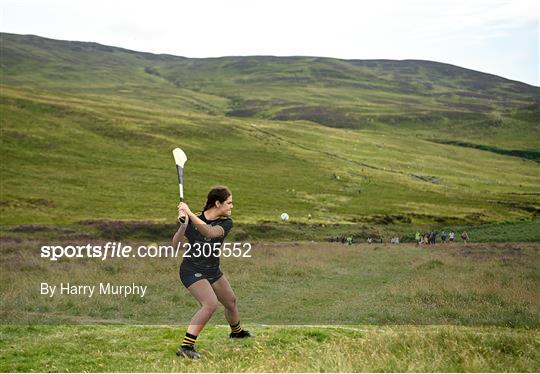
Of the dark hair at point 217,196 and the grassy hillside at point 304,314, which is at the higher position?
the dark hair at point 217,196

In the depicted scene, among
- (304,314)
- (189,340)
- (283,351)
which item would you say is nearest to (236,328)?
(283,351)

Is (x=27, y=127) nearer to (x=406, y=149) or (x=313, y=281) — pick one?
(x=406, y=149)

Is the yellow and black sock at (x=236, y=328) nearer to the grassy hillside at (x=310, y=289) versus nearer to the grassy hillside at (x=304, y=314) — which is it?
the grassy hillside at (x=304, y=314)

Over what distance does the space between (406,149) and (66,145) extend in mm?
72221

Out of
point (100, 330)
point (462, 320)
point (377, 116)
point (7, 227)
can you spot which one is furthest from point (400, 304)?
point (377, 116)

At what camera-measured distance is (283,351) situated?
1177 cm

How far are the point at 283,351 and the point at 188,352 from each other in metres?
1.88

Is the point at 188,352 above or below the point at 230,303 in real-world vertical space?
below

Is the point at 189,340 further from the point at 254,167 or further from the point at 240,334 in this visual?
the point at 254,167

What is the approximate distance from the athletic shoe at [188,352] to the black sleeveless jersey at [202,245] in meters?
1.56

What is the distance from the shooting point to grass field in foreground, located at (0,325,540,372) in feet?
32.5

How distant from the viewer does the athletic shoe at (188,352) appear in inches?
445

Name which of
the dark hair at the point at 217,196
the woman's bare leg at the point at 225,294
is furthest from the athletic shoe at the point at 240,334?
the dark hair at the point at 217,196

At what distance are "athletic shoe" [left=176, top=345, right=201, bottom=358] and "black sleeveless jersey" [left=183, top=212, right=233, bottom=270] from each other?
1.56 metres
